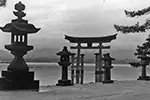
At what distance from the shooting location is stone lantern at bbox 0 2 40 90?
1084cm

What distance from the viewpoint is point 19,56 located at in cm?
1129

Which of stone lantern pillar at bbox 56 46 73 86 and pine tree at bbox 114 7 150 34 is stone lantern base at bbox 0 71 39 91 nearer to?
stone lantern pillar at bbox 56 46 73 86

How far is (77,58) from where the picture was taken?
→ 16.8 meters

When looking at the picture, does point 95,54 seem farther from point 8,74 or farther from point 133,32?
point 8,74

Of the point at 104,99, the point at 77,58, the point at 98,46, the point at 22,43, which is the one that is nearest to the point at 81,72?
the point at 77,58

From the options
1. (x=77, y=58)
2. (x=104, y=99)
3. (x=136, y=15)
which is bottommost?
(x=104, y=99)

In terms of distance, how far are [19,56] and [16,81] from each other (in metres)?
1.11

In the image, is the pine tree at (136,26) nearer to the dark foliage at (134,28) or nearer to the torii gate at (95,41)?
the dark foliage at (134,28)

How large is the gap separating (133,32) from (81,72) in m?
6.51

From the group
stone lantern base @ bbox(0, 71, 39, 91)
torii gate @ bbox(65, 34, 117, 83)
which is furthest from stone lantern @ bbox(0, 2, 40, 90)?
torii gate @ bbox(65, 34, 117, 83)

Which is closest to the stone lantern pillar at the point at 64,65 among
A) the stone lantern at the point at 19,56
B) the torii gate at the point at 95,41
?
the stone lantern at the point at 19,56

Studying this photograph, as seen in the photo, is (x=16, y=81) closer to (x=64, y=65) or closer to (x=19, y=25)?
(x=19, y=25)

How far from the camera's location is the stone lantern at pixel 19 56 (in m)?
10.8

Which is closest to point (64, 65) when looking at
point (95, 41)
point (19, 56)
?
point (19, 56)
